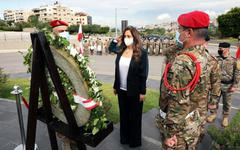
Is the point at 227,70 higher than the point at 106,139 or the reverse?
higher

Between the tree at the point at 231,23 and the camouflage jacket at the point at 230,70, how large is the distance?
40.5 metres

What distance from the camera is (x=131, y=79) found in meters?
2.83

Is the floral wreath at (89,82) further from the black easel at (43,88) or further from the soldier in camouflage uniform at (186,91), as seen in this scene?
the soldier in camouflage uniform at (186,91)

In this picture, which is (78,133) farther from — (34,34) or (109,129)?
(34,34)

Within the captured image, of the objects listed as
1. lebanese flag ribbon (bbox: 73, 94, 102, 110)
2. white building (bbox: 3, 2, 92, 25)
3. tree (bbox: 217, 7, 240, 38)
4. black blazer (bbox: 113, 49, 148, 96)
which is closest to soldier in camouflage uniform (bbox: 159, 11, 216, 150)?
lebanese flag ribbon (bbox: 73, 94, 102, 110)

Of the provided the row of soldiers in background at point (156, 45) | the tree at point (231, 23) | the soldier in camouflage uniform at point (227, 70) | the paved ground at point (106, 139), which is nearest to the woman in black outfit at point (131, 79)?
the paved ground at point (106, 139)

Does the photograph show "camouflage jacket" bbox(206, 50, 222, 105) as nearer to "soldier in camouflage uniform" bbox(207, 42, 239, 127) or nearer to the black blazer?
the black blazer

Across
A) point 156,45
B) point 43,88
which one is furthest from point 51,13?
point 43,88

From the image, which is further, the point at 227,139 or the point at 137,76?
the point at 137,76

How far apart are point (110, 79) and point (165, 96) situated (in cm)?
658

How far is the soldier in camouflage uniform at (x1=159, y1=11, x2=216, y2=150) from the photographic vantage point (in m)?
1.56

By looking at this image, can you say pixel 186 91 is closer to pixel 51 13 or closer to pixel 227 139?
pixel 227 139

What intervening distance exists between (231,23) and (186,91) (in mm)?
44089

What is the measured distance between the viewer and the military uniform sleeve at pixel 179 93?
1.55m
